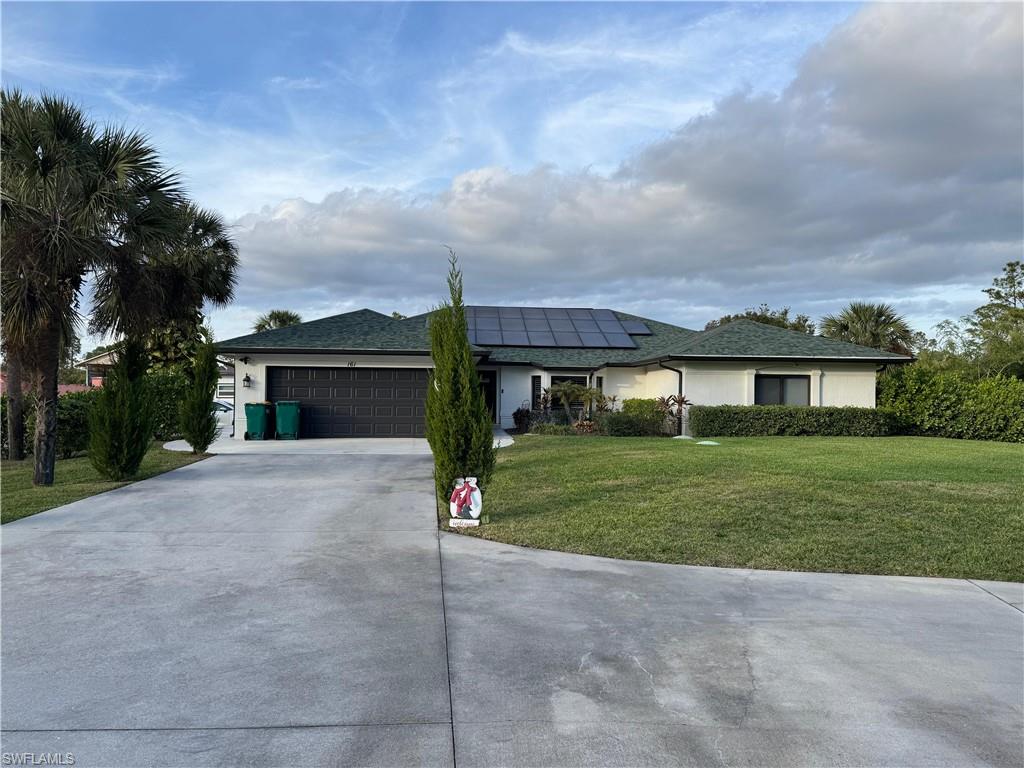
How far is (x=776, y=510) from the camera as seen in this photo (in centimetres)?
795

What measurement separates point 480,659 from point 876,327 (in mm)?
30835

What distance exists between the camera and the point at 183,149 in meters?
11.5

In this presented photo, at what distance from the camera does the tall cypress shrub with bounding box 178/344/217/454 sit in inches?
577

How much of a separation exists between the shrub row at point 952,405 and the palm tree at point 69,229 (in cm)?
1990

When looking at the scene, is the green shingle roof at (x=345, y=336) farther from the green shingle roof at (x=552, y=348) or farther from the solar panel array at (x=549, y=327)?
the solar panel array at (x=549, y=327)

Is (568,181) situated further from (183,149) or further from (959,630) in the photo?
(959,630)

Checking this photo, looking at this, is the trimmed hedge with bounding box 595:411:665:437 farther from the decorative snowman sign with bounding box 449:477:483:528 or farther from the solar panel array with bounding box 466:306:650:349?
the decorative snowman sign with bounding box 449:477:483:528

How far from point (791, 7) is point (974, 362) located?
22979 mm

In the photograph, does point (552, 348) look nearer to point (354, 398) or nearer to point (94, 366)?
point (354, 398)

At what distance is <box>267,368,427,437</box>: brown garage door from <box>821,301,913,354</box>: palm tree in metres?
21.3

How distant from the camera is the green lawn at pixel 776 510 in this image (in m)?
6.28

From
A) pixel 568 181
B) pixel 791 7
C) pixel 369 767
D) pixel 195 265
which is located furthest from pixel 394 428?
pixel 369 767

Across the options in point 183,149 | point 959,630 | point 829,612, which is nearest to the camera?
point 959,630

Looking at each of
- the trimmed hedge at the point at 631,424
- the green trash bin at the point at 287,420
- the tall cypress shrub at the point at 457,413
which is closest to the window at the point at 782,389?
the trimmed hedge at the point at 631,424
